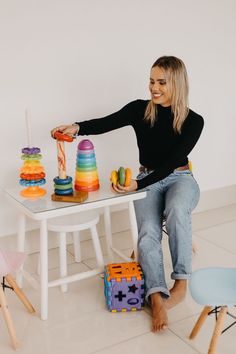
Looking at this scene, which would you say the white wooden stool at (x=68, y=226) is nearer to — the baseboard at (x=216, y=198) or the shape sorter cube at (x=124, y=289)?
the shape sorter cube at (x=124, y=289)

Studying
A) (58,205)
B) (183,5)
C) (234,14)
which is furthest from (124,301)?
(234,14)

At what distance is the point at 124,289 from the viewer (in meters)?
2.18

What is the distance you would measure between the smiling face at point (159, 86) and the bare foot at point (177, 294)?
89 cm

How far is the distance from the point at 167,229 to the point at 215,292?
62 centimetres

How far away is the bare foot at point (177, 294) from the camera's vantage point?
2191 mm

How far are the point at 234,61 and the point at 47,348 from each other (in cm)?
238

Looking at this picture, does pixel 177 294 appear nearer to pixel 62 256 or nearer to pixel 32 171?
pixel 62 256

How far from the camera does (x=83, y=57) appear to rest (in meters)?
2.78

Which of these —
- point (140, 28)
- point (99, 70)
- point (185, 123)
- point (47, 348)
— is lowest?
point (47, 348)

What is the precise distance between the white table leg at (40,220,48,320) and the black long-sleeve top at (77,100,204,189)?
0.50 metres

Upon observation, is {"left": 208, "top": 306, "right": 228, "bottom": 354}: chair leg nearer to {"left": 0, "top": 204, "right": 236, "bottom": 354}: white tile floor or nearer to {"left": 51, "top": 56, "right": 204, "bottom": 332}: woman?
{"left": 0, "top": 204, "right": 236, "bottom": 354}: white tile floor

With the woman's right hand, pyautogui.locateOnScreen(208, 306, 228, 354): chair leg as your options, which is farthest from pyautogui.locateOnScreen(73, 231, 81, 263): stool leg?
pyautogui.locateOnScreen(208, 306, 228, 354): chair leg

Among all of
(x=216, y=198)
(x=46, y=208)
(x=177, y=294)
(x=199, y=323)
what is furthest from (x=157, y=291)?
(x=216, y=198)

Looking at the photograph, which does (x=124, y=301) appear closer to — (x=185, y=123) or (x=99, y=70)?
(x=185, y=123)
